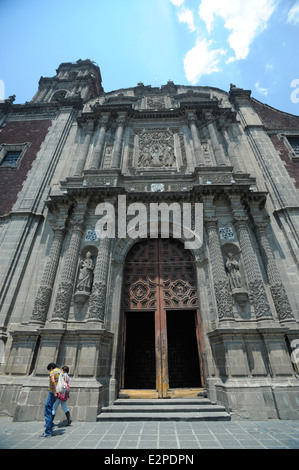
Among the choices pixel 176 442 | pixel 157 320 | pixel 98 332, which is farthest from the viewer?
pixel 157 320

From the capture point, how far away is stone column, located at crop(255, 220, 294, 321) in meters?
7.32

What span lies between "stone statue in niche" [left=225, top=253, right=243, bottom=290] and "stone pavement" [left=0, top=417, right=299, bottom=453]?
362 centimetres

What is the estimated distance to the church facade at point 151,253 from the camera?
6582 millimetres

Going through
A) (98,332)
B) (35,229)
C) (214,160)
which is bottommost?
(98,332)

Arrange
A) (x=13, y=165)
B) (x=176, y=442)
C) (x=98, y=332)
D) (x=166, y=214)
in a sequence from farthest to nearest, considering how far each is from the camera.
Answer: (x=13, y=165) → (x=166, y=214) → (x=98, y=332) → (x=176, y=442)

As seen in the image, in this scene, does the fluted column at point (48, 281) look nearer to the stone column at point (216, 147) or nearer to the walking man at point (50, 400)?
the walking man at point (50, 400)

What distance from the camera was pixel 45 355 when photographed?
666cm

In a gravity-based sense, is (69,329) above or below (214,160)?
below

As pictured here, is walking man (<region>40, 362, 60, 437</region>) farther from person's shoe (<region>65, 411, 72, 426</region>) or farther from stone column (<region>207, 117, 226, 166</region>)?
stone column (<region>207, 117, 226, 166</region>)

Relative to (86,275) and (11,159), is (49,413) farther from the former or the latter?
(11,159)

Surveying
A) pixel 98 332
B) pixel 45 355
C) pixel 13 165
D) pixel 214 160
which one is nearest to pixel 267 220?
pixel 214 160

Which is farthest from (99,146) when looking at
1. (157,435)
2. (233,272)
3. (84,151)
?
(157,435)
